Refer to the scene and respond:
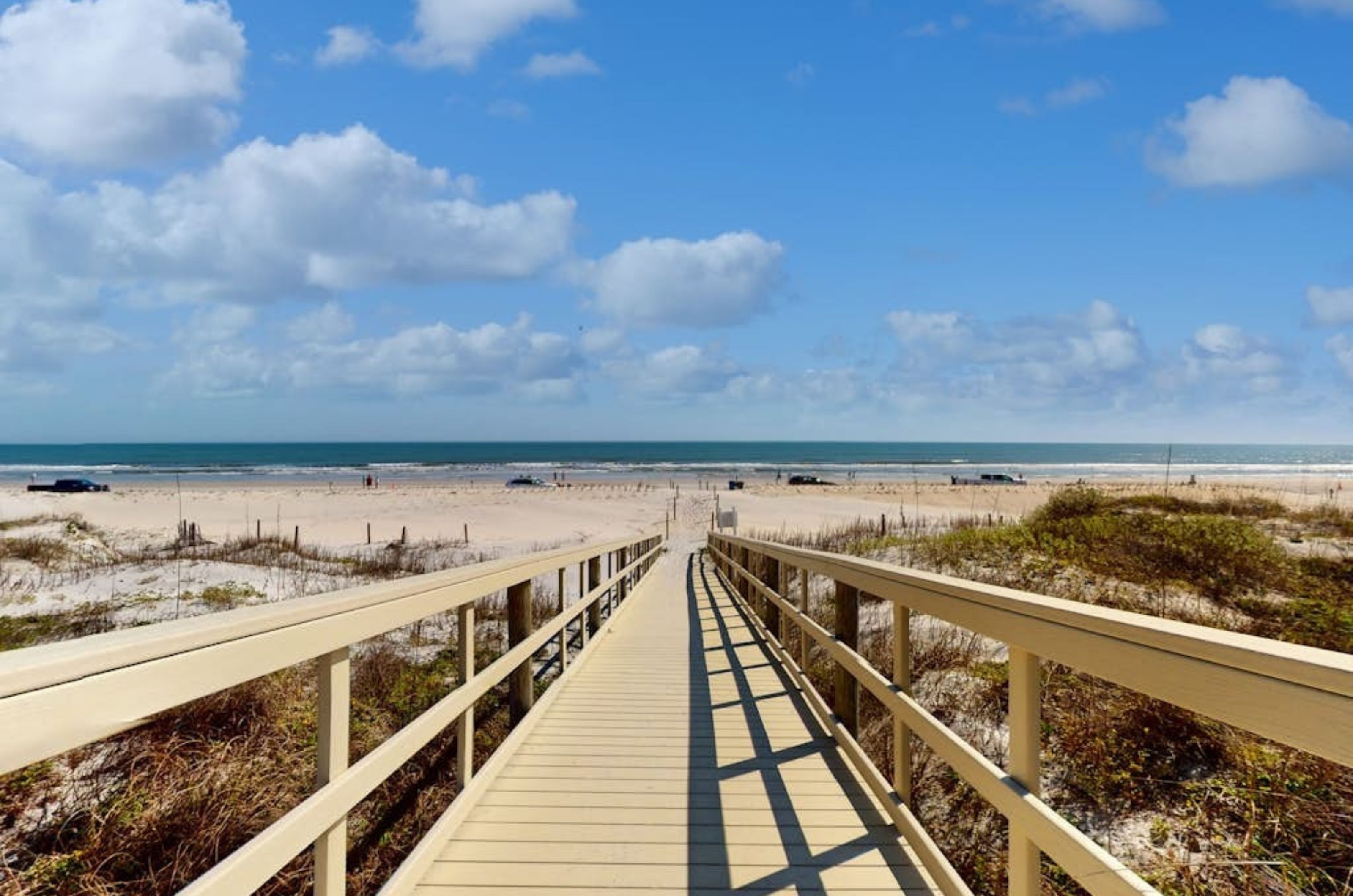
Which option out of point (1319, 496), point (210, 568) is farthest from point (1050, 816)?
point (1319, 496)

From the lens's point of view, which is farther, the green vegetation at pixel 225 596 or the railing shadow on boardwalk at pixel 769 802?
the green vegetation at pixel 225 596

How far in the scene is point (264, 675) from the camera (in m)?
2.32

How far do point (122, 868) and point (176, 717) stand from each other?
1.26 meters

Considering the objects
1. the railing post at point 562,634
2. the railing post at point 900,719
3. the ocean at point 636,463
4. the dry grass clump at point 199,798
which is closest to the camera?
the dry grass clump at point 199,798

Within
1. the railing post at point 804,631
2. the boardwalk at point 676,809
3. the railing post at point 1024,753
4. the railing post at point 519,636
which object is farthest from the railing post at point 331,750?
the railing post at point 804,631

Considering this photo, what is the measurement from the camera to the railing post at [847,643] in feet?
15.5

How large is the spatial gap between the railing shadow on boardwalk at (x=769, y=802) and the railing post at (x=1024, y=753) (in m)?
0.84

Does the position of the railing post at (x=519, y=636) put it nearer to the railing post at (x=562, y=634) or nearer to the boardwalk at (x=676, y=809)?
the boardwalk at (x=676, y=809)

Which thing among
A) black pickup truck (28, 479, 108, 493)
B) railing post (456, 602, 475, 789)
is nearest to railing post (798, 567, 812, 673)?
railing post (456, 602, 475, 789)

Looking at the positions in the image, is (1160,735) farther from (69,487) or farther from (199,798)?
(69,487)

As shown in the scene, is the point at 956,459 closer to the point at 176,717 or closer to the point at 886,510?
the point at 886,510

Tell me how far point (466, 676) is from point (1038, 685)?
7.95 feet

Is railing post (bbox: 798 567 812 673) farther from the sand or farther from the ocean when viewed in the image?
the ocean

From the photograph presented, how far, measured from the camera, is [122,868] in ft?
11.7
